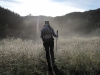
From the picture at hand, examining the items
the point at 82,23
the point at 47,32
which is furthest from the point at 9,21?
the point at 82,23

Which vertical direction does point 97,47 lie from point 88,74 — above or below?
above

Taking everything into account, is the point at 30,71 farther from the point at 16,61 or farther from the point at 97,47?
the point at 97,47

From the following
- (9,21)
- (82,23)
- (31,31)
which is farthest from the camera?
(82,23)

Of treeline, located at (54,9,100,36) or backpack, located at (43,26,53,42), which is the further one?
treeline, located at (54,9,100,36)

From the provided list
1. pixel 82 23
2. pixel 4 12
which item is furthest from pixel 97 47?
pixel 82 23

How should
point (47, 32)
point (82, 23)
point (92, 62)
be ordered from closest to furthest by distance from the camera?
point (92, 62) → point (47, 32) → point (82, 23)

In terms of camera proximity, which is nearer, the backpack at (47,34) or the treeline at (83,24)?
the backpack at (47,34)

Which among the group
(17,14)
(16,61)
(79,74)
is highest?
(17,14)

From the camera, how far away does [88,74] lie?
5.86 metres

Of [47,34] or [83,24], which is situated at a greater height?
[83,24]

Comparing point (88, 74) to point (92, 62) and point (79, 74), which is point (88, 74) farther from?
point (92, 62)

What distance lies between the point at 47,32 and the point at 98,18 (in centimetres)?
4115

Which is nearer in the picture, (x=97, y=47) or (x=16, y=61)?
(x=16, y=61)

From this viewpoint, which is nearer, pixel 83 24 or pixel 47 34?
pixel 47 34
